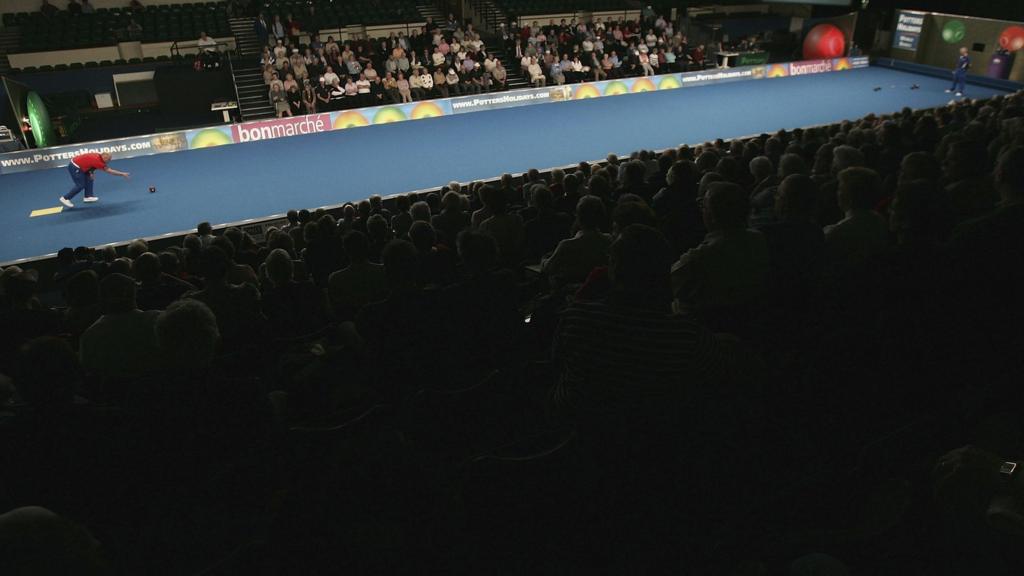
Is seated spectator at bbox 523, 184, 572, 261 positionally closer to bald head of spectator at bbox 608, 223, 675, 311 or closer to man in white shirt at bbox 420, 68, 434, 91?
bald head of spectator at bbox 608, 223, 675, 311

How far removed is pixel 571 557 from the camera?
90.4 inches

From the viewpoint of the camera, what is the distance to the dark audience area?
216 centimetres

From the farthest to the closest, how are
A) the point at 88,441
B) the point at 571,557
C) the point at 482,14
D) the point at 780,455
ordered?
the point at 482,14, the point at 780,455, the point at 88,441, the point at 571,557

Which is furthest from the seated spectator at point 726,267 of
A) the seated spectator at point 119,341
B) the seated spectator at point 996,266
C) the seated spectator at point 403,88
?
the seated spectator at point 403,88

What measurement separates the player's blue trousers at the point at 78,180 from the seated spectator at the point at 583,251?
10477mm

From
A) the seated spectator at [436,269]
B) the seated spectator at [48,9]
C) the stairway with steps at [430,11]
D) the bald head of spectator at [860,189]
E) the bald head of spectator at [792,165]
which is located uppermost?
the seated spectator at [48,9]

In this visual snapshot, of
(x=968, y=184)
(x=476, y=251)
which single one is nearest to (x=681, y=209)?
(x=968, y=184)

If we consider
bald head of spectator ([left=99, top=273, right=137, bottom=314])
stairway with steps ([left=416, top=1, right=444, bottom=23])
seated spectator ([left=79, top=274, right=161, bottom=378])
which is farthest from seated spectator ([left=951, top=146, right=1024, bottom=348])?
stairway with steps ([left=416, top=1, right=444, bottom=23])

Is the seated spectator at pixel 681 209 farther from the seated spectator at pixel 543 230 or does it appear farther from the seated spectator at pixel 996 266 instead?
the seated spectator at pixel 996 266

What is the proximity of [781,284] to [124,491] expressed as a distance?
10.5 ft

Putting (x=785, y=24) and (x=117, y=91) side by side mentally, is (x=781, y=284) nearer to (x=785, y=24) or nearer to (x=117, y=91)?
(x=117, y=91)

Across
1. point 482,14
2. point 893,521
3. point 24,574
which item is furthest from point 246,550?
point 482,14

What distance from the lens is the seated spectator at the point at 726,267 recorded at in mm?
3396

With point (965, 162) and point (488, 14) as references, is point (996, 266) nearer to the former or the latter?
point (965, 162)
